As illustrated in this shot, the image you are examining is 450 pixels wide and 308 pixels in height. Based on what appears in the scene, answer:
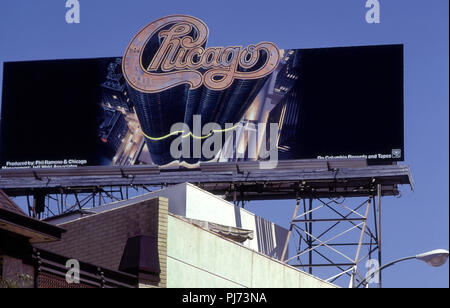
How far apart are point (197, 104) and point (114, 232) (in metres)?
19.4

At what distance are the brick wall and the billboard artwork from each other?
16.1 metres

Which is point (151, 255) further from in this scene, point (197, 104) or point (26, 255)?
point (197, 104)

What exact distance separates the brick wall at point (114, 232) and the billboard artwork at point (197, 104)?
1615cm

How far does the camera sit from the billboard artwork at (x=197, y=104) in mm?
47094

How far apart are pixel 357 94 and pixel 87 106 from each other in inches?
457

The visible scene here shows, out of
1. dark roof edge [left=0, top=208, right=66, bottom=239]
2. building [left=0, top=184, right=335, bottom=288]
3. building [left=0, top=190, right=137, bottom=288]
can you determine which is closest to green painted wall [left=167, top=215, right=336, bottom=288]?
building [left=0, top=184, right=335, bottom=288]

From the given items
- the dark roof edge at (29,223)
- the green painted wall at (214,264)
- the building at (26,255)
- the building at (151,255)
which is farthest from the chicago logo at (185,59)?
the dark roof edge at (29,223)

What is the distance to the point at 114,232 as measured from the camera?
98.5 ft

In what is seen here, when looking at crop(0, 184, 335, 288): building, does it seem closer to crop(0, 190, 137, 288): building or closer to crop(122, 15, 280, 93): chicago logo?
crop(0, 190, 137, 288): building

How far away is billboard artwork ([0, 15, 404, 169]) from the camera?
47.1m

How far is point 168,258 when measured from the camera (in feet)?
95.9
